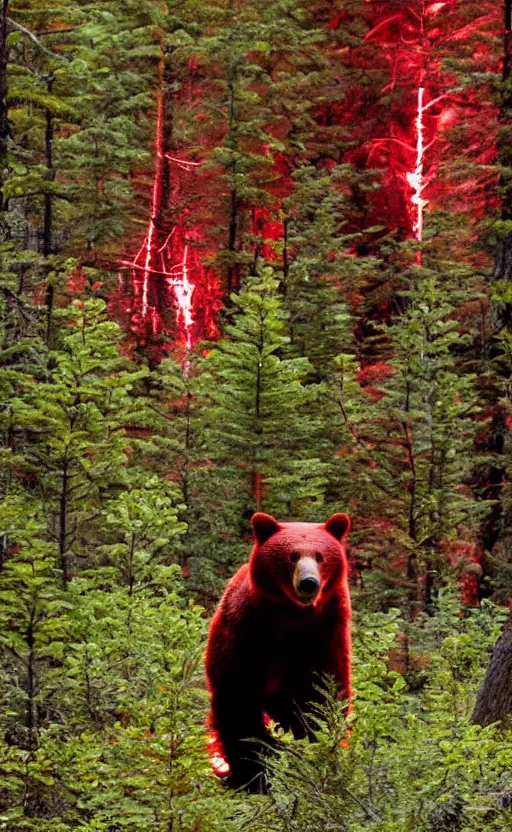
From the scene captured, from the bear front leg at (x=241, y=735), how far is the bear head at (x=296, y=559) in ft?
2.19

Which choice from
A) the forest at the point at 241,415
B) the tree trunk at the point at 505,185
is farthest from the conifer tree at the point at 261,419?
the tree trunk at the point at 505,185

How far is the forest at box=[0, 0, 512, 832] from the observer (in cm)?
429

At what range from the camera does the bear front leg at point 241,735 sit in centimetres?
471

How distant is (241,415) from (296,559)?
4930 mm

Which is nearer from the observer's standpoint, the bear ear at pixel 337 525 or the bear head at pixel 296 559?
the bear head at pixel 296 559

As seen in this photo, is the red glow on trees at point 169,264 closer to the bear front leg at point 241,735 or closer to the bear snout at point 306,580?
the bear front leg at point 241,735

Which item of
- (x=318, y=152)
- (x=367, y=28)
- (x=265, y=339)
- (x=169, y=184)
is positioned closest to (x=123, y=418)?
(x=265, y=339)

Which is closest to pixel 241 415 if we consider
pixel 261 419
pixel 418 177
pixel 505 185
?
pixel 261 419

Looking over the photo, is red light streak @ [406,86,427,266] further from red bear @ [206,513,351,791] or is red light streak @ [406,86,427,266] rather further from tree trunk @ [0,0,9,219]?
red bear @ [206,513,351,791]

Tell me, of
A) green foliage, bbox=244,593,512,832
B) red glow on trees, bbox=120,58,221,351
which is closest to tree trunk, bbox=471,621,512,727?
green foliage, bbox=244,593,512,832

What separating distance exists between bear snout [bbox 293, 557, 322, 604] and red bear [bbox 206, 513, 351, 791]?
0.13ft

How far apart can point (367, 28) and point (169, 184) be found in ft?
28.1

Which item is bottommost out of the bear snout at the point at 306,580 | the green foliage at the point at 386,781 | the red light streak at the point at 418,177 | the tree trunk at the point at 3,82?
the green foliage at the point at 386,781

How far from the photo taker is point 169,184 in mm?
20594
